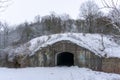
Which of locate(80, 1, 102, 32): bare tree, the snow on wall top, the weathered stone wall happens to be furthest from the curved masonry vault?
locate(80, 1, 102, 32): bare tree

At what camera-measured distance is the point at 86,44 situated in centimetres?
2091

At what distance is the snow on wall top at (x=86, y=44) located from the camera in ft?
67.1

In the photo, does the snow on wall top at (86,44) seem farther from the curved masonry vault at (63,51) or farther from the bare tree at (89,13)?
the bare tree at (89,13)

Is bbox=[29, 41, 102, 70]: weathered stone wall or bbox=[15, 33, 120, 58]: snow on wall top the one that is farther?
bbox=[15, 33, 120, 58]: snow on wall top

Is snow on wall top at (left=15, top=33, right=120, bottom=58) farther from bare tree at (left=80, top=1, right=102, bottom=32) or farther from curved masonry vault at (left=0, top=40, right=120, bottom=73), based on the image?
bare tree at (left=80, top=1, right=102, bottom=32)

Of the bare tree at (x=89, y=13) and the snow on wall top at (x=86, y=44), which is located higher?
the bare tree at (x=89, y=13)

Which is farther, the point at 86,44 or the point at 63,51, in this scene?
the point at 86,44

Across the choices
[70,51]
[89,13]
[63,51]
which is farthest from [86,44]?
[89,13]

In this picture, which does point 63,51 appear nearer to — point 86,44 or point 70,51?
point 70,51

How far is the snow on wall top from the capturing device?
805 inches

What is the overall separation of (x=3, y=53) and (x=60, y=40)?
503 cm

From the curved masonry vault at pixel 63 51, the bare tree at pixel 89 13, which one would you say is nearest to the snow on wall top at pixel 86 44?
the curved masonry vault at pixel 63 51

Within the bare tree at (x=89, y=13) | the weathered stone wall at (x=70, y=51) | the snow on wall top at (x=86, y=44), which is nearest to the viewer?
the weathered stone wall at (x=70, y=51)

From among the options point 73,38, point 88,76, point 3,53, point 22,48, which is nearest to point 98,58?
point 73,38
